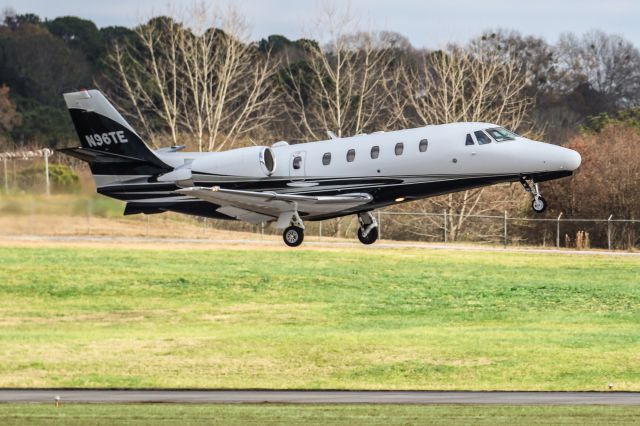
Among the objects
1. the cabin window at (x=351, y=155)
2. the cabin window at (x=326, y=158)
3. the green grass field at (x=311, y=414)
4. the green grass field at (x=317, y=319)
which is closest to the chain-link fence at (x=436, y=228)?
the green grass field at (x=317, y=319)

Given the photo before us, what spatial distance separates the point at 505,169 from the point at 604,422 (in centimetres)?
2469

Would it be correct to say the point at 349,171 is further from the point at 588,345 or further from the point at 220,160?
the point at 588,345

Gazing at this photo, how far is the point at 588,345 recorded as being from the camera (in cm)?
9825

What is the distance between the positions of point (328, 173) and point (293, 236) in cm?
288

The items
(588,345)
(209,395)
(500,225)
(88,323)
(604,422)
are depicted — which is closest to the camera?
(604,422)

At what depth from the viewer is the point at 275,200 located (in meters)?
49.5

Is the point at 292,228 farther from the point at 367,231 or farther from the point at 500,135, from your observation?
the point at 500,135

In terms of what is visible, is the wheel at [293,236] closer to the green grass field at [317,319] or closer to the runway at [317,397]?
the runway at [317,397]

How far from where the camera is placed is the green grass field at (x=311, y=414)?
7188cm

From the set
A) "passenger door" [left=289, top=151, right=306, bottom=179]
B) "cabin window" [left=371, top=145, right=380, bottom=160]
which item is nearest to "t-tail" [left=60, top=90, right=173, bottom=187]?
"passenger door" [left=289, top=151, right=306, bottom=179]

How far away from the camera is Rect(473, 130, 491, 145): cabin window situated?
49938 mm

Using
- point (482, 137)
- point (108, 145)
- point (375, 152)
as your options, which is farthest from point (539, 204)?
point (108, 145)

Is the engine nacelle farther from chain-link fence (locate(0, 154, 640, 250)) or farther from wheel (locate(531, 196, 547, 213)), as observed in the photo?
chain-link fence (locate(0, 154, 640, 250))

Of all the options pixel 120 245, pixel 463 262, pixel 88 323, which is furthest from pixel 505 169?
pixel 120 245
